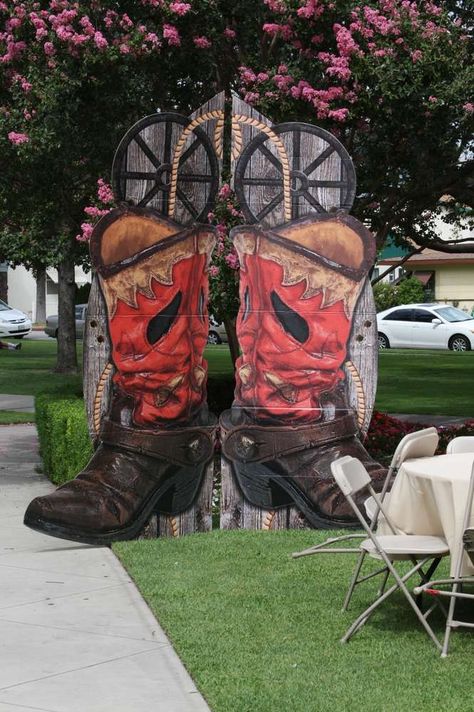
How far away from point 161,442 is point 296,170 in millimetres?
2403

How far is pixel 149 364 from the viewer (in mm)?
9945

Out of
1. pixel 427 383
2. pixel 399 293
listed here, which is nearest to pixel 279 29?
pixel 427 383

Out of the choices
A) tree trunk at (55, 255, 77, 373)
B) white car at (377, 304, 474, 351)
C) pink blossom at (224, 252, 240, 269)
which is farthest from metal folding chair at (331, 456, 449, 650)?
white car at (377, 304, 474, 351)

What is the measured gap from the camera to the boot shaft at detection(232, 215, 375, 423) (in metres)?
10.1

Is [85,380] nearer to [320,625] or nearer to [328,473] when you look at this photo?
[328,473]

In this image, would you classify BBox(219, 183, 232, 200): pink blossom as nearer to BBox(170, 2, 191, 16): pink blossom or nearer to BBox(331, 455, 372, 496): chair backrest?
BBox(170, 2, 191, 16): pink blossom

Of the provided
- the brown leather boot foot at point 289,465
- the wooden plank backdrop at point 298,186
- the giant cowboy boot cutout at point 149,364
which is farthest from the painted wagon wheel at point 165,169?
the brown leather boot foot at point 289,465

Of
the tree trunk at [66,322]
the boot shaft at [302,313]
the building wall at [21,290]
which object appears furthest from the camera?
the building wall at [21,290]

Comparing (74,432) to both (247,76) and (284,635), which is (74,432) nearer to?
(247,76)

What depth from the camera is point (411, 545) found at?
6.91m

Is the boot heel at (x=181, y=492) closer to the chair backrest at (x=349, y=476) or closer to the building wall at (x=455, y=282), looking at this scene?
the chair backrest at (x=349, y=476)

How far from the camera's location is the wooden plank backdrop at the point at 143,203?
9.88m

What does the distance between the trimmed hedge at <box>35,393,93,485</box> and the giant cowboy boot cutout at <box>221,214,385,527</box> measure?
1.67 metres

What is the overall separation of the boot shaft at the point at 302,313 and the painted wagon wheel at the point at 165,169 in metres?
0.50
